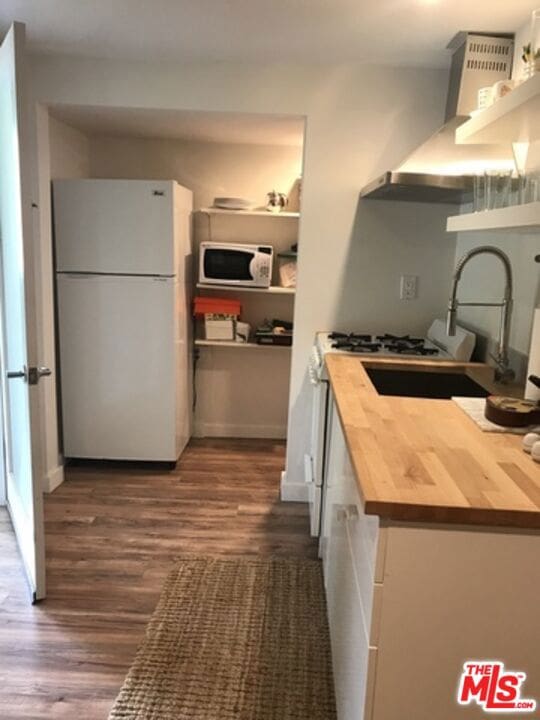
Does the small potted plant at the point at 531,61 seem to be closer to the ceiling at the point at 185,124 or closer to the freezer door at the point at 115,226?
the ceiling at the point at 185,124

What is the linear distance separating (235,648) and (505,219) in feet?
5.53

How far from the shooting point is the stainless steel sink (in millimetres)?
2365

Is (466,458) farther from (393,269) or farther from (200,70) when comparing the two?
(200,70)

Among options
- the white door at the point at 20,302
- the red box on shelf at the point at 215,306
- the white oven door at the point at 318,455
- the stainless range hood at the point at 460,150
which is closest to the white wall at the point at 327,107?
the stainless range hood at the point at 460,150

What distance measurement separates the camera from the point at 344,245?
3.00 m

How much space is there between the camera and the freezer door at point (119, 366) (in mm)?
3330

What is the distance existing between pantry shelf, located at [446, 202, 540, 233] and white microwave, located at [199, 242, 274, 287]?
1.85 meters

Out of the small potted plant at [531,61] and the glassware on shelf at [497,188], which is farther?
the glassware on shelf at [497,188]

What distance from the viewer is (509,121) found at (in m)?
1.55

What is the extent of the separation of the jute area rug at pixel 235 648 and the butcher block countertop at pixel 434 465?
0.95 meters

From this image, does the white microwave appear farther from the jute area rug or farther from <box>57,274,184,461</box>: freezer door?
the jute area rug

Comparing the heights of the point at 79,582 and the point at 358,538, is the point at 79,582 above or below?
below

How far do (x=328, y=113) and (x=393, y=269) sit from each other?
0.86 metres

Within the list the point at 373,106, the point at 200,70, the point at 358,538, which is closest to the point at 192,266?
the point at 200,70
